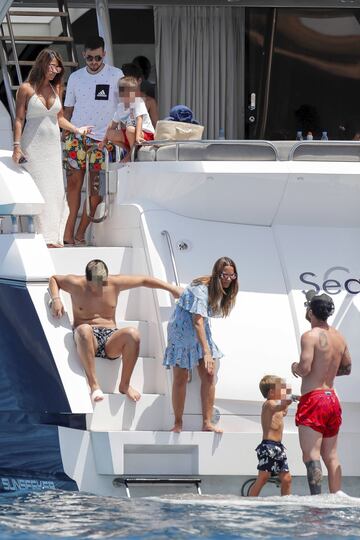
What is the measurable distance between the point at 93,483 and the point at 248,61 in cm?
461

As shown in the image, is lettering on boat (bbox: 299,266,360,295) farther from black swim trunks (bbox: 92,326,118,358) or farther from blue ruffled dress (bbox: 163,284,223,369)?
black swim trunks (bbox: 92,326,118,358)

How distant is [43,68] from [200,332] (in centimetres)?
225

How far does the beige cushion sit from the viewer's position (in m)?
9.48

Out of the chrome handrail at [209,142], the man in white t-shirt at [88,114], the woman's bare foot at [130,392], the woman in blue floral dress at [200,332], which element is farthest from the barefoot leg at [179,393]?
the man in white t-shirt at [88,114]

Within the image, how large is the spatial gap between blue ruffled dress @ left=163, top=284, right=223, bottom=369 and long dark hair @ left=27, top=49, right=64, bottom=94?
1930 millimetres

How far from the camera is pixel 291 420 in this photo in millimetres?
8461

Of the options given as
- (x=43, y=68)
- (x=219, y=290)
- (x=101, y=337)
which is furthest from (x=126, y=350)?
(x=43, y=68)

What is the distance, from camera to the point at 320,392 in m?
8.02

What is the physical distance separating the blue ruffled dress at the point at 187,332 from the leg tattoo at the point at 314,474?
925 millimetres

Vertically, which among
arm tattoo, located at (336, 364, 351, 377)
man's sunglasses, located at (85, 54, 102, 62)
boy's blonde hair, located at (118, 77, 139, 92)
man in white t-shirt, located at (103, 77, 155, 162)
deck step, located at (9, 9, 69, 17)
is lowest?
arm tattoo, located at (336, 364, 351, 377)

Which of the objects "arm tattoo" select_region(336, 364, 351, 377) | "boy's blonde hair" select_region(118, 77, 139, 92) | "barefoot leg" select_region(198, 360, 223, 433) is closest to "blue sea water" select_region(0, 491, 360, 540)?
"barefoot leg" select_region(198, 360, 223, 433)

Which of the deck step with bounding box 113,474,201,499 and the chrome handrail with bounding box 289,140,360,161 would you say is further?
the chrome handrail with bounding box 289,140,360,161

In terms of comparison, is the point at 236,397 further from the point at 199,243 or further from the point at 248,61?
the point at 248,61

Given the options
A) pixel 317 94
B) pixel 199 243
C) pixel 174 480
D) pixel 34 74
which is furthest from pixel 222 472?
pixel 317 94
